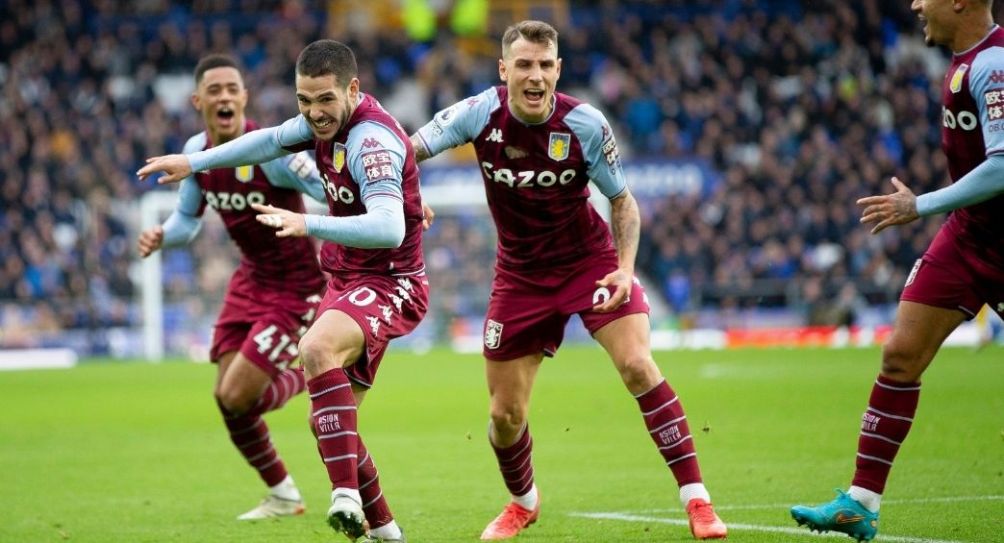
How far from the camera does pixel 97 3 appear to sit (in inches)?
1494

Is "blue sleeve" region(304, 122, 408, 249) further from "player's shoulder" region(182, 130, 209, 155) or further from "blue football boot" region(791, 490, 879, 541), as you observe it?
"player's shoulder" region(182, 130, 209, 155)

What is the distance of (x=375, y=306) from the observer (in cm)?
725

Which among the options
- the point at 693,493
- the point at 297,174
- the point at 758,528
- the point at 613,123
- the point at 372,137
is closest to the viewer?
the point at 372,137

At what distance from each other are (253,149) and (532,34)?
1650mm

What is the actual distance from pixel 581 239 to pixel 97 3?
1293 inches

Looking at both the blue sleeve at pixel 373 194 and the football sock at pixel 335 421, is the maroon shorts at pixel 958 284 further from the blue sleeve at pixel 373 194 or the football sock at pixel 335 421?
the football sock at pixel 335 421

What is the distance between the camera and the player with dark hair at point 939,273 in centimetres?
676

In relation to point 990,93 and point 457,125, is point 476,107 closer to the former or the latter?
point 457,125

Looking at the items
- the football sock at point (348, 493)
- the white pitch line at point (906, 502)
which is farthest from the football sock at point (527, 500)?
the football sock at point (348, 493)

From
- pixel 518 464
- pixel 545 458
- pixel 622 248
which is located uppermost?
pixel 622 248

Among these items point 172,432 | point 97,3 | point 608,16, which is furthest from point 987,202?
point 97,3

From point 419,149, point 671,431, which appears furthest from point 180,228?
point 671,431

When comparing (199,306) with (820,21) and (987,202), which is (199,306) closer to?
(820,21)

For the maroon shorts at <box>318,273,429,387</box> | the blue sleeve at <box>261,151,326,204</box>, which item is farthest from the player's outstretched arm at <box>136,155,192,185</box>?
the blue sleeve at <box>261,151,326,204</box>
